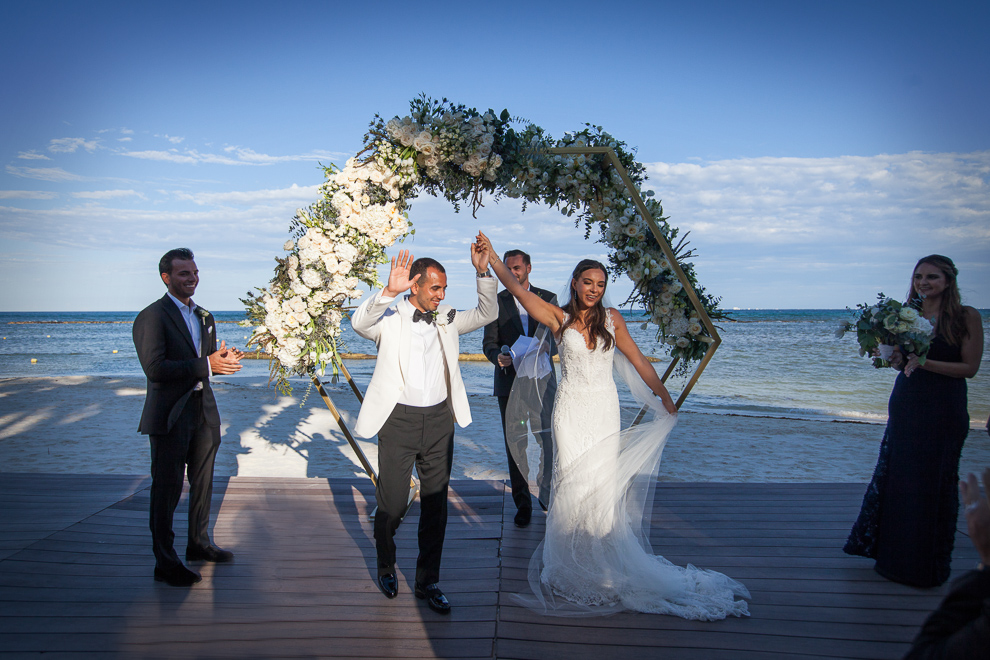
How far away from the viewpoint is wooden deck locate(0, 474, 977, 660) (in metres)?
3.09

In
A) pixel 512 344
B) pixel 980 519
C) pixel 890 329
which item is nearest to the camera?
pixel 980 519

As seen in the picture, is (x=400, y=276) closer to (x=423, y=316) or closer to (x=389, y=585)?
(x=423, y=316)

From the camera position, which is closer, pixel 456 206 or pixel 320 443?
pixel 456 206

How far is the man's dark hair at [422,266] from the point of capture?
3.65 metres

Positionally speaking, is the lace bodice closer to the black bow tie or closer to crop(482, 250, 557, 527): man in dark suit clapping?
crop(482, 250, 557, 527): man in dark suit clapping

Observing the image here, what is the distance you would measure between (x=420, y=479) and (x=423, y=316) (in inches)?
38.1

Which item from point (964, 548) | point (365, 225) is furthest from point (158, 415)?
point (964, 548)

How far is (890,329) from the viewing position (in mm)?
3773

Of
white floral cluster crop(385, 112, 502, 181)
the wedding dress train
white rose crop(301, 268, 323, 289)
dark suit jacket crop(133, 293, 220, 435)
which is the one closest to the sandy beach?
white rose crop(301, 268, 323, 289)

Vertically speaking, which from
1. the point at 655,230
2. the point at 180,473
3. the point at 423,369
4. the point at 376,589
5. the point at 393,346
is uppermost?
the point at 655,230

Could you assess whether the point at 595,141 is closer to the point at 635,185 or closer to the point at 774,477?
the point at 635,185

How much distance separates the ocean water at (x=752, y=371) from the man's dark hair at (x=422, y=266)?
3109mm

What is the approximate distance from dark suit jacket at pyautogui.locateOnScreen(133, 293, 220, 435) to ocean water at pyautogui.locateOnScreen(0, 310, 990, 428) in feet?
13.6

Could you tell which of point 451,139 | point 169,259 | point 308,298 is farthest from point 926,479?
point 169,259
